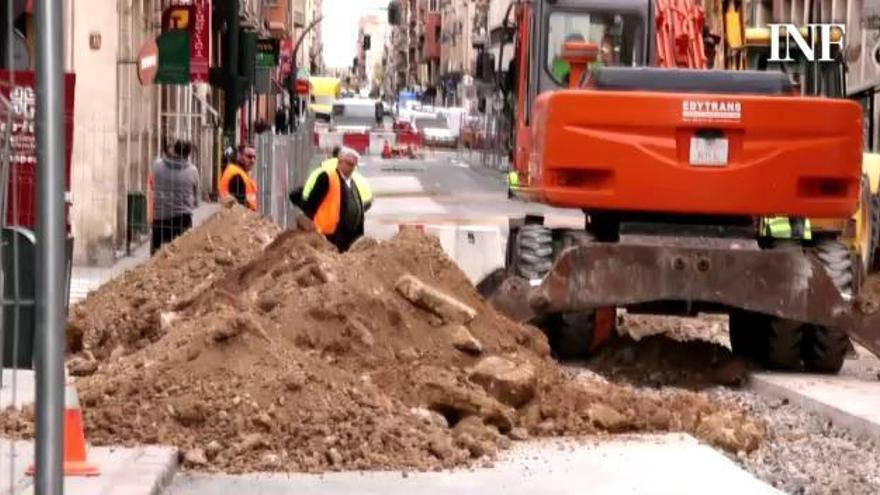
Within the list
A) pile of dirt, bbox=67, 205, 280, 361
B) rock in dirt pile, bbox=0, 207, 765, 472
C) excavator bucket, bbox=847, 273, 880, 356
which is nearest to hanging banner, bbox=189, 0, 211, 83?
pile of dirt, bbox=67, 205, 280, 361

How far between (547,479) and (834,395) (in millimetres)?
4570

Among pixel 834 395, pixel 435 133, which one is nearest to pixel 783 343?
pixel 834 395

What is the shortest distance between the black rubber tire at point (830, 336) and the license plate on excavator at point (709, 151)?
118cm

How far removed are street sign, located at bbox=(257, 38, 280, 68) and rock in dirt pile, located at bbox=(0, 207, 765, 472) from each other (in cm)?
4954

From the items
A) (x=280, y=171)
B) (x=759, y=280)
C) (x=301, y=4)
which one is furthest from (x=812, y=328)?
(x=301, y=4)

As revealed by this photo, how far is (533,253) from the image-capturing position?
16844mm

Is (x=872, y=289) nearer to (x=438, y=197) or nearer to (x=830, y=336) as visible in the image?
(x=830, y=336)

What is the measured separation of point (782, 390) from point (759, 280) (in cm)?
88

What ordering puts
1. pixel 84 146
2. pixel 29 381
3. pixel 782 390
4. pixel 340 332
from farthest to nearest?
1. pixel 84 146
2. pixel 782 390
3. pixel 340 332
4. pixel 29 381

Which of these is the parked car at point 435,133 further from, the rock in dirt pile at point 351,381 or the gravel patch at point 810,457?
the gravel patch at point 810,457

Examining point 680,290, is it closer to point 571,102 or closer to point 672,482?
point 571,102

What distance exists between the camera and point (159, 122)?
32250 millimetres

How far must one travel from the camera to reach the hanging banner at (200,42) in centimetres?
3494

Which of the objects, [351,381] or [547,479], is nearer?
[547,479]
